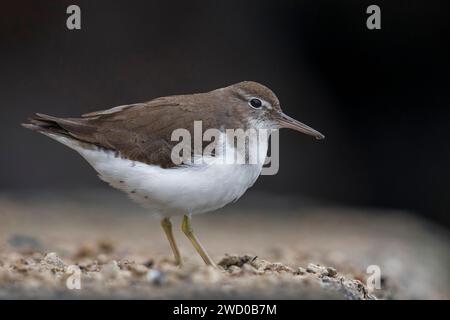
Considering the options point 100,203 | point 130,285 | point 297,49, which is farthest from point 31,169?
point 130,285

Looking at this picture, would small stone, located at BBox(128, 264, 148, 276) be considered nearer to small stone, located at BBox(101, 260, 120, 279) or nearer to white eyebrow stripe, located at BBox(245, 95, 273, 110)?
small stone, located at BBox(101, 260, 120, 279)

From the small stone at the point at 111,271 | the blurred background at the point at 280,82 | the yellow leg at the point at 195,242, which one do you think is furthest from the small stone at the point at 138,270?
the blurred background at the point at 280,82

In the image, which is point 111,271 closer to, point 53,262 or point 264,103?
point 53,262

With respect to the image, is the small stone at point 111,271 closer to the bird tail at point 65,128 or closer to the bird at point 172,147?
the bird at point 172,147

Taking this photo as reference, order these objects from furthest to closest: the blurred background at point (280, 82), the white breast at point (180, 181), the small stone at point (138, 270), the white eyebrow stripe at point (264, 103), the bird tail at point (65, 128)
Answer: the blurred background at point (280, 82)
the white eyebrow stripe at point (264, 103)
the bird tail at point (65, 128)
the white breast at point (180, 181)
the small stone at point (138, 270)

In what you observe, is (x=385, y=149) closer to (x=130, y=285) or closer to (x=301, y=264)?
(x=301, y=264)

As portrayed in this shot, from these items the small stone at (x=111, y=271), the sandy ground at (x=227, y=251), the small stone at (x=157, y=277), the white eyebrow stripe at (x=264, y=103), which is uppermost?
the white eyebrow stripe at (x=264, y=103)
